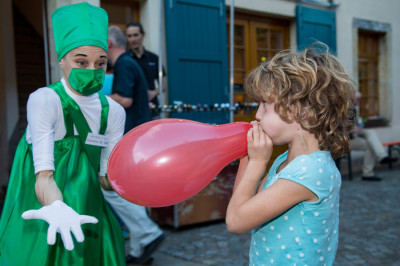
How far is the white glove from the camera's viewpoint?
3.81ft

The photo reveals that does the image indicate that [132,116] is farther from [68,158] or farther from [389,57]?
[389,57]

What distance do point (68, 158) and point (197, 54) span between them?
371 centimetres

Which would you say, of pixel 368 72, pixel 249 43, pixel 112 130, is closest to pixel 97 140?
pixel 112 130

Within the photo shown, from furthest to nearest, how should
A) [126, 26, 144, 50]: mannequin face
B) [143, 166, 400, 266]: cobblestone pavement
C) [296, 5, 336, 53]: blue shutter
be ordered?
[296, 5, 336, 53]: blue shutter → [126, 26, 144, 50]: mannequin face → [143, 166, 400, 266]: cobblestone pavement

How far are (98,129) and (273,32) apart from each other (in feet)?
18.0

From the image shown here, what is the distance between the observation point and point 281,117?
1160mm

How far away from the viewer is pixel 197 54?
5152mm

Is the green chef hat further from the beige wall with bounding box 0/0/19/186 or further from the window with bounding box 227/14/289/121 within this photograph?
the window with bounding box 227/14/289/121

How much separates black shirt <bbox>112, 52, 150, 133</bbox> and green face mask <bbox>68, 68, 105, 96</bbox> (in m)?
1.47

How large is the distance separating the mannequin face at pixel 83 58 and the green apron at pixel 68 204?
0.11m

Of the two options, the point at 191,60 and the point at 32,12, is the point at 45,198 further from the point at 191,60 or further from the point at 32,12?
the point at 32,12

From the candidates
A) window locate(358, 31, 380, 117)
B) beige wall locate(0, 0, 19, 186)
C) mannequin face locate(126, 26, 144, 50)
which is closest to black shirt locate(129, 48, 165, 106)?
mannequin face locate(126, 26, 144, 50)

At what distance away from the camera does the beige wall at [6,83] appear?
5.43 m

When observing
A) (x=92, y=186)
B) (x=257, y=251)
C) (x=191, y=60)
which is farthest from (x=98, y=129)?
(x=191, y=60)
